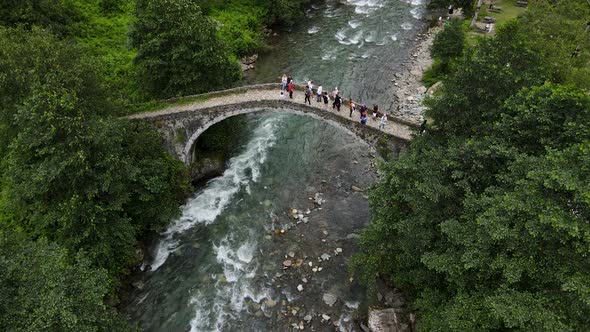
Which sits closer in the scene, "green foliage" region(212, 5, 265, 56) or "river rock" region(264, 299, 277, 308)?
"river rock" region(264, 299, 277, 308)

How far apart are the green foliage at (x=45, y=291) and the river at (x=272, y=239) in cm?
675

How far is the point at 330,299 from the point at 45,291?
639 inches

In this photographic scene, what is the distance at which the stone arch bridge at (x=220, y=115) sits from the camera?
30922mm

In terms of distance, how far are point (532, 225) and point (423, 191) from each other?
5.09 meters

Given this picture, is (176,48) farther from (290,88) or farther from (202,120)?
(290,88)

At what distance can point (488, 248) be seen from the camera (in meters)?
16.9

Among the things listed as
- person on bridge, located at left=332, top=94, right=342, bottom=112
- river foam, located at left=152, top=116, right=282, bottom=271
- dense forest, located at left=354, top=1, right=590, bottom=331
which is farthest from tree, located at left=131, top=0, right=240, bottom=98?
dense forest, located at left=354, top=1, right=590, bottom=331

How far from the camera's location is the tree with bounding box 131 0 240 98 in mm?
31750

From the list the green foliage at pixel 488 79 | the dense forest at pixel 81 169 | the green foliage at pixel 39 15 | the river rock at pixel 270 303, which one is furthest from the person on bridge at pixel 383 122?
the green foliage at pixel 39 15

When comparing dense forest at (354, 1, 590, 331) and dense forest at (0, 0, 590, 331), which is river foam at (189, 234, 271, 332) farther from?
dense forest at (354, 1, 590, 331)

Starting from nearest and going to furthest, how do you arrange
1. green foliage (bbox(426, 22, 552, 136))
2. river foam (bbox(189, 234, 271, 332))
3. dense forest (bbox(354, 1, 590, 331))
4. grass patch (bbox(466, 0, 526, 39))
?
dense forest (bbox(354, 1, 590, 331)) < green foliage (bbox(426, 22, 552, 136)) < river foam (bbox(189, 234, 271, 332)) < grass patch (bbox(466, 0, 526, 39))

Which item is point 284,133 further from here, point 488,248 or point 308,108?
point 488,248

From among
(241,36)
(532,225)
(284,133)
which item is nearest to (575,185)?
(532,225)

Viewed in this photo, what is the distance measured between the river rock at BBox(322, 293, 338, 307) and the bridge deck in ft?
40.4
